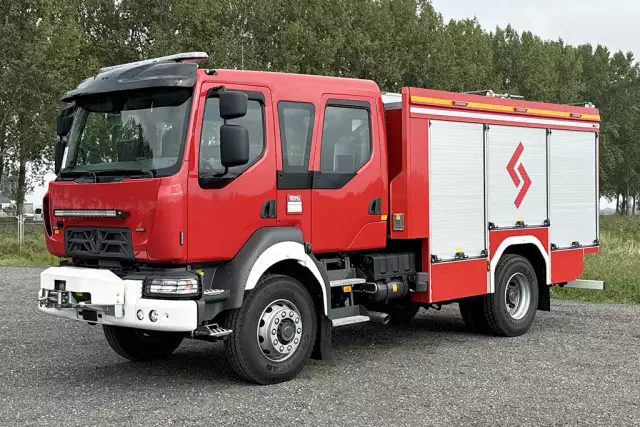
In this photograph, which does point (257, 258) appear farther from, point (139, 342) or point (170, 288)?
point (139, 342)

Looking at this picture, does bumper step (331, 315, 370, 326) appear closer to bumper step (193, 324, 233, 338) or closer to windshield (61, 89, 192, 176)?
bumper step (193, 324, 233, 338)

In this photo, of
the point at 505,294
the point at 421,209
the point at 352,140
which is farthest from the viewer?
the point at 505,294

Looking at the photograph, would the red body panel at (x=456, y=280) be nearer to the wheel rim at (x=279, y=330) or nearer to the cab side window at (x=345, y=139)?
the cab side window at (x=345, y=139)

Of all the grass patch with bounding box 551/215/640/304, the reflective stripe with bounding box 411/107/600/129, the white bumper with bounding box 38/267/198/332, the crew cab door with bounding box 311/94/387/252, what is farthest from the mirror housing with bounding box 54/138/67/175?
the grass patch with bounding box 551/215/640/304

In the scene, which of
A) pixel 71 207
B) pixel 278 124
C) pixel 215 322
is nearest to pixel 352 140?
pixel 278 124

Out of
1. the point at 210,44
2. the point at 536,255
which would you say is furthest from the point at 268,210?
the point at 210,44

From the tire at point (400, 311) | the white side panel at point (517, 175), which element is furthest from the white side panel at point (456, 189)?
the tire at point (400, 311)

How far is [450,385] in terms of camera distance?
6902 millimetres

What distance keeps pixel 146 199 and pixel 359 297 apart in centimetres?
277

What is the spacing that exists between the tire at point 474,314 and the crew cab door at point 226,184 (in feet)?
11.6

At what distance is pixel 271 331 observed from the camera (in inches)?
273

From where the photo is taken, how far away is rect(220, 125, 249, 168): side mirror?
20.6 feet

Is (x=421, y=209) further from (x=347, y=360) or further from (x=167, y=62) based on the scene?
(x=167, y=62)

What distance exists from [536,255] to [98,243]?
5.73 m
